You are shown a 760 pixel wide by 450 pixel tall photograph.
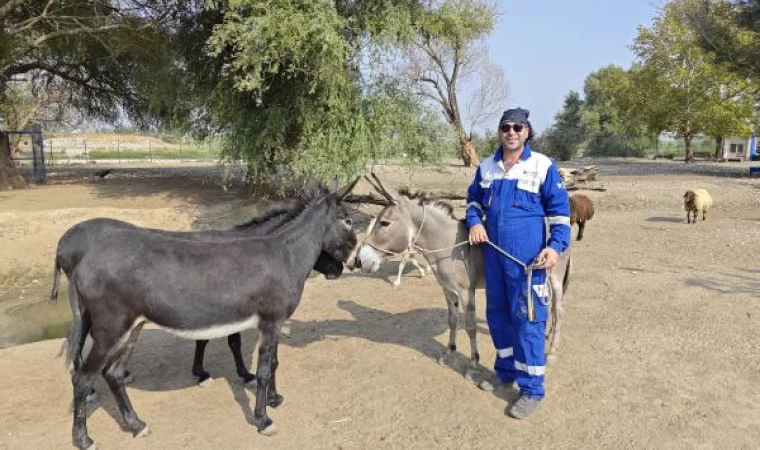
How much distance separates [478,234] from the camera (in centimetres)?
507

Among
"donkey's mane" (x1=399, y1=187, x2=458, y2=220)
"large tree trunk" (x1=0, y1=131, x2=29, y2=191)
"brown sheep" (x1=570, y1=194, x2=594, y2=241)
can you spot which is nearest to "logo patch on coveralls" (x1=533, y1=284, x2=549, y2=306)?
"donkey's mane" (x1=399, y1=187, x2=458, y2=220)

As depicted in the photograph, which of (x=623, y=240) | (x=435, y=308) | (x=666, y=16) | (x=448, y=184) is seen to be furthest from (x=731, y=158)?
(x=435, y=308)

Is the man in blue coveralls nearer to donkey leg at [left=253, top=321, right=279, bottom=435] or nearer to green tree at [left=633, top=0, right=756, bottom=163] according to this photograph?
donkey leg at [left=253, top=321, right=279, bottom=435]

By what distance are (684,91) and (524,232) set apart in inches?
1646

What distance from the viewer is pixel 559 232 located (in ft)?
15.6

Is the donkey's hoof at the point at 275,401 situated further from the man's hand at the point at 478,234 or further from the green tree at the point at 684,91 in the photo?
the green tree at the point at 684,91

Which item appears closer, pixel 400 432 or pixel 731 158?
pixel 400 432

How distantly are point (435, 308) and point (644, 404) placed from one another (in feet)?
12.0

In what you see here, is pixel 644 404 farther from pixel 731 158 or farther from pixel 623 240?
pixel 731 158

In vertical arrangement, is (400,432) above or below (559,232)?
below

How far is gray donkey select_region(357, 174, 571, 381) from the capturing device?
5734mm

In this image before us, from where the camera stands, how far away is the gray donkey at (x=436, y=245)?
18.8ft

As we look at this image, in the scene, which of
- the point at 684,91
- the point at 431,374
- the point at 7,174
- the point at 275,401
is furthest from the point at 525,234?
the point at 684,91

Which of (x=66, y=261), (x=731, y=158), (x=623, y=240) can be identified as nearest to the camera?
(x=66, y=261)
